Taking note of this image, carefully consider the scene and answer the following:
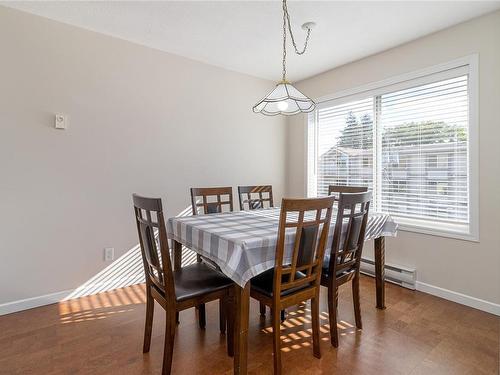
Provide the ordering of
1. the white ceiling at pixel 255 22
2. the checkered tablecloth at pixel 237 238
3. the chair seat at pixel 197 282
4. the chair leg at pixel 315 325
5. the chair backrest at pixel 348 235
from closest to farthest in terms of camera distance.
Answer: the checkered tablecloth at pixel 237 238, the chair seat at pixel 197 282, the chair leg at pixel 315 325, the chair backrest at pixel 348 235, the white ceiling at pixel 255 22

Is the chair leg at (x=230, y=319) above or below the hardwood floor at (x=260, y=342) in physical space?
above

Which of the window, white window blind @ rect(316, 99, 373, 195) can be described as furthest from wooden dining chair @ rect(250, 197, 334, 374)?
white window blind @ rect(316, 99, 373, 195)

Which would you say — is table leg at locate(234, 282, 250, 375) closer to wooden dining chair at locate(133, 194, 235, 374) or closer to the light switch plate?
wooden dining chair at locate(133, 194, 235, 374)

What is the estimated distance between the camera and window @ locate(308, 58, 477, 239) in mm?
2625

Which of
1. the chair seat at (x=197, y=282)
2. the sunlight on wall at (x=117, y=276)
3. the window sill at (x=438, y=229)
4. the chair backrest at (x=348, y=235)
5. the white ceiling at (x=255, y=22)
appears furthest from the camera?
the sunlight on wall at (x=117, y=276)

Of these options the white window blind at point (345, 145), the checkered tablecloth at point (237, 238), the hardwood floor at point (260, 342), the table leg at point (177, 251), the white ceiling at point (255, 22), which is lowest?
the hardwood floor at point (260, 342)

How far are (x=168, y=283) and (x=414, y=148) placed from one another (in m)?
2.73

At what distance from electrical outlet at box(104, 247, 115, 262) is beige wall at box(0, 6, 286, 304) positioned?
0.14ft

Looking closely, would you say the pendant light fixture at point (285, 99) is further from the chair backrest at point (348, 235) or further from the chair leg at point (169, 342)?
the chair leg at point (169, 342)

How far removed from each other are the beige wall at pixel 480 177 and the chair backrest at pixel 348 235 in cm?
118

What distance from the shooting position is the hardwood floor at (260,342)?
171 centimetres

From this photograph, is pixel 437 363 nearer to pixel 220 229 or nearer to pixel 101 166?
pixel 220 229

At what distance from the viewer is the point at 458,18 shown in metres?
2.48

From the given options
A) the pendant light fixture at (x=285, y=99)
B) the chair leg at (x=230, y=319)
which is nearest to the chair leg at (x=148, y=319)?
the chair leg at (x=230, y=319)
